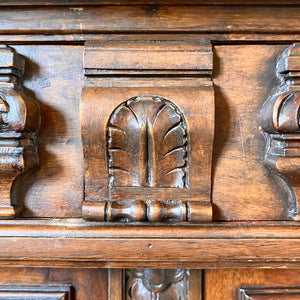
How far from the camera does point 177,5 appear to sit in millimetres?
466

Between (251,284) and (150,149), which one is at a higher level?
(150,149)

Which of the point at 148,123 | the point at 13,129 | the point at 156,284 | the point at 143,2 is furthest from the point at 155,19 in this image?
the point at 156,284

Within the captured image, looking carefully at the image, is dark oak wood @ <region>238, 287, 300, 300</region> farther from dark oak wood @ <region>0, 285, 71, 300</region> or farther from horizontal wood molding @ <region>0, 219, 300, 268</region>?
dark oak wood @ <region>0, 285, 71, 300</region>

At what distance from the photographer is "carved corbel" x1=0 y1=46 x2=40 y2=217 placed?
45cm

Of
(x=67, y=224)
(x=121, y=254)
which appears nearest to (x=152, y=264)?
(x=121, y=254)

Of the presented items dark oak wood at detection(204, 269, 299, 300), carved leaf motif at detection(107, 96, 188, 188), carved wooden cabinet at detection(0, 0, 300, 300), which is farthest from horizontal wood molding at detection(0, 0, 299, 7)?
dark oak wood at detection(204, 269, 299, 300)

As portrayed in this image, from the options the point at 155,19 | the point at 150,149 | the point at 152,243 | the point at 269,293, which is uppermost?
the point at 155,19

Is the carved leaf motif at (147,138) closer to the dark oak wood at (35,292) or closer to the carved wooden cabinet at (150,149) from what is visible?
the carved wooden cabinet at (150,149)

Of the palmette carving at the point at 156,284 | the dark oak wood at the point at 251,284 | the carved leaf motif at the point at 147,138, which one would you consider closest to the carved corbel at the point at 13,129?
the carved leaf motif at the point at 147,138

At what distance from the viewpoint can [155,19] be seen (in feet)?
1.55

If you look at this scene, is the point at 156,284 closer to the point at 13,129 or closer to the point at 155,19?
the point at 13,129

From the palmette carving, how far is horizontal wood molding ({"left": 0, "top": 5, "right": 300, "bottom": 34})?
0.45 metres

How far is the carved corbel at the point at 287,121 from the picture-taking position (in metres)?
0.44

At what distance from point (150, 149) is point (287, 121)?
9.1 inches
